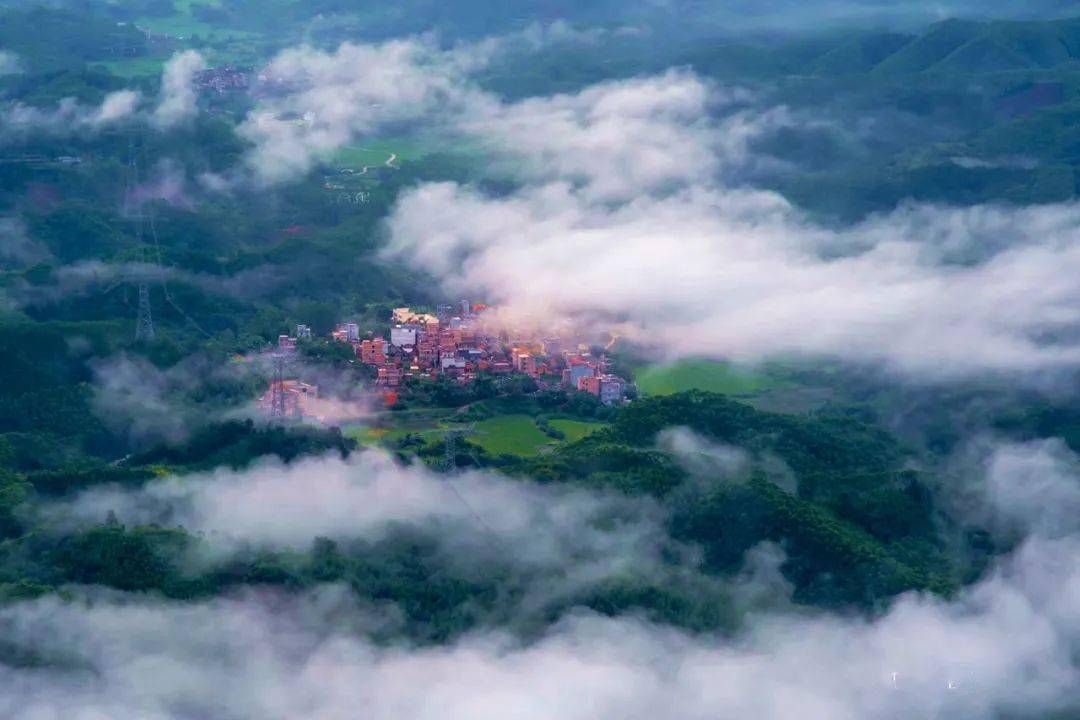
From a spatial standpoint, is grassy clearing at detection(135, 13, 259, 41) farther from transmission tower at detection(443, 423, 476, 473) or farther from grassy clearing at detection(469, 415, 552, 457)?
transmission tower at detection(443, 423, 476, 473)

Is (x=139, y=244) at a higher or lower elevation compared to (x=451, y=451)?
lower

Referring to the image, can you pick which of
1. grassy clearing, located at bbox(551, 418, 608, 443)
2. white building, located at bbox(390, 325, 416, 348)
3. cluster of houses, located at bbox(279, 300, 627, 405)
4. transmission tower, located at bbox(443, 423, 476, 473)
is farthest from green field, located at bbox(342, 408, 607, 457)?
white building, located at bbox(390, 325, 416, 348)

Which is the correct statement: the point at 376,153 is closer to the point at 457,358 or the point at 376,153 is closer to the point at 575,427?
the point at 457,358

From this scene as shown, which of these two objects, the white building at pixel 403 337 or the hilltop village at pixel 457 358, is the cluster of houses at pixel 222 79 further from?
the white building at pixel 403 337

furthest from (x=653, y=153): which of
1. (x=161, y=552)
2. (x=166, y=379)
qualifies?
(x=161, y=552)

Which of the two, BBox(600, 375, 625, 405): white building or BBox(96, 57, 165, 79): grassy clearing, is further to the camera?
BBox(96, 57, 165, 79): grassy clearing

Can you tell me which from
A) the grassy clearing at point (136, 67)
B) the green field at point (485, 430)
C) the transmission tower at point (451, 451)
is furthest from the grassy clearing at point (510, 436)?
the grassy clearing at point (136, 67)

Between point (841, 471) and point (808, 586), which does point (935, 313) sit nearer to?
point (841, 471)

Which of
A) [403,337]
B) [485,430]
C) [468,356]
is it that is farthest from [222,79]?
[485,430]
